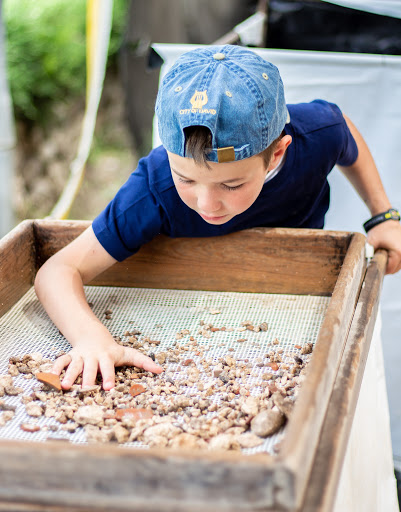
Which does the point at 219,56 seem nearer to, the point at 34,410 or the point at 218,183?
the point at 218,183

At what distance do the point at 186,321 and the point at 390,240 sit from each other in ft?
1.43

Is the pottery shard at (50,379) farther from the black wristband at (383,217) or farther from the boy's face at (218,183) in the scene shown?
the black wristband at (383,217)

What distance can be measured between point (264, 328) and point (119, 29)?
331 cm

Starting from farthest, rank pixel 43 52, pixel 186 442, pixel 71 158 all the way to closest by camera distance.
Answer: pixel 71 158 < pixel 43 52 < pixel 186 442

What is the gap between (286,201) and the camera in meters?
1.15

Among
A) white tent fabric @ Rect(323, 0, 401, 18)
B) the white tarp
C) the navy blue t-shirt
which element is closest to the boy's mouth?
the navy blue t-shirt

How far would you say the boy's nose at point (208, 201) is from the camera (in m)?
0.87

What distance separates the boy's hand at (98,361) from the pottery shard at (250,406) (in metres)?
0.15

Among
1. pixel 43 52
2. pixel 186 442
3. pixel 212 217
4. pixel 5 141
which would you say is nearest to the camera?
pixel 186 442

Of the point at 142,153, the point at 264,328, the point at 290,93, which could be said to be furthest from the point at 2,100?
the point at 142,153

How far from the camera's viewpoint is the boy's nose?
0.87 m

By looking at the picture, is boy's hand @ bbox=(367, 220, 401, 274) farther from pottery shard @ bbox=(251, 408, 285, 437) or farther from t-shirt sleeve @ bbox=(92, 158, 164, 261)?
pottery shard @ bbox=(251, 408, 285, 437)

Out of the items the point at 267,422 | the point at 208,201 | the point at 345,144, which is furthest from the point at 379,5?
the point at 267,422

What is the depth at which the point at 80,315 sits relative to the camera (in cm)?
93
